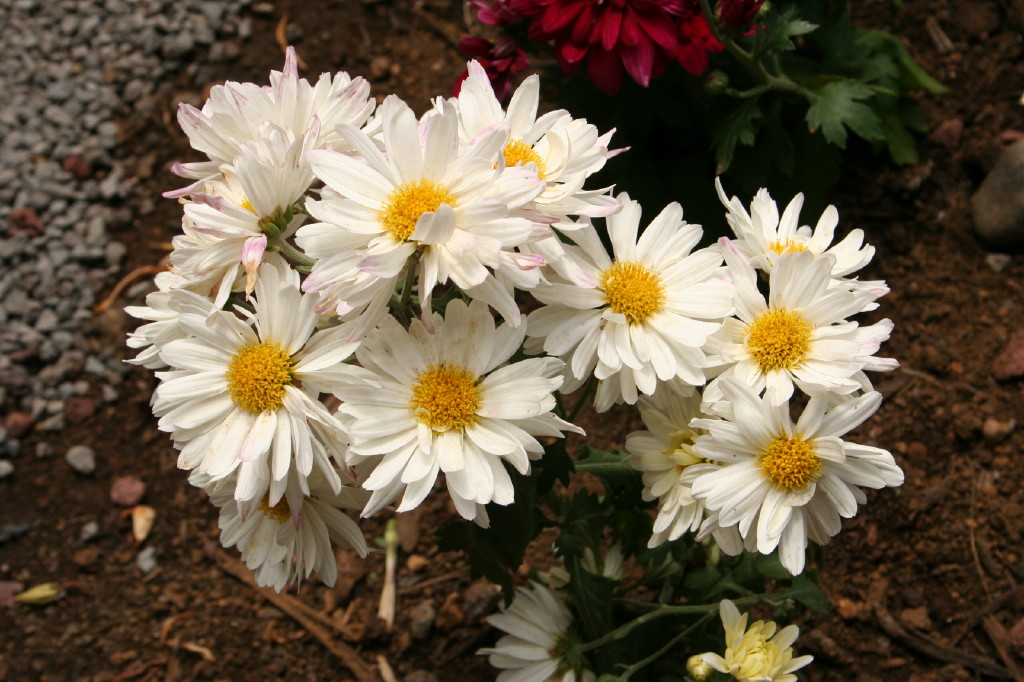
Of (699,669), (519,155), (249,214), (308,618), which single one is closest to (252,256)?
(249,214)

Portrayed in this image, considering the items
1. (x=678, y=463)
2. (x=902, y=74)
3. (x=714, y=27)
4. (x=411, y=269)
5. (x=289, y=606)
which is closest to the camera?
(x=411, y=269)

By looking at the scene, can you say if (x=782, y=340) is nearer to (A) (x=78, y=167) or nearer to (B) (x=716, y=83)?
(B) (x=716, y=83)

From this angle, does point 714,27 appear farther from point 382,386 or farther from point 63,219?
point 63,219

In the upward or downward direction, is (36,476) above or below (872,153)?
below

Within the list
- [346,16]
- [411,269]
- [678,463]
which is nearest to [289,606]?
[678,463]

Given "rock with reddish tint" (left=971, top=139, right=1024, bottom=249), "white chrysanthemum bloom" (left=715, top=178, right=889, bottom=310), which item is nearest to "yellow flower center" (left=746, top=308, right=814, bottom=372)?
"white chrysanthemum bloom" (left=715, top=178, right=889, bottom=310)

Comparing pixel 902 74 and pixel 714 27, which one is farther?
pixel 902 74

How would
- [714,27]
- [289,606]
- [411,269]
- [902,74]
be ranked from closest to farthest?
[411,269]
[714,27]
[289,606]
[902,74]
